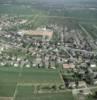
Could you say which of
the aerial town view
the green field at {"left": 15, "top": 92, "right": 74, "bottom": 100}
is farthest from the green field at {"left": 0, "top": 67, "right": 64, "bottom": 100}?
the green field at {"left": 15, "top": 92, "right": 74, "bottom": 100}

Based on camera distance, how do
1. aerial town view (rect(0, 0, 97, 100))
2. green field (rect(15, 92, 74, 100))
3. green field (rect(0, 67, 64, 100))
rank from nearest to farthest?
green field (rect(15, 92, 74, 100)) < green field (rect(0, 67, 64, 100)) < aerial town view (rect(0, 0, 97, 100))

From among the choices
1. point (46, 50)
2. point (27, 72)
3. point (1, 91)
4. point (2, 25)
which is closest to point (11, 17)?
point (2, 25)

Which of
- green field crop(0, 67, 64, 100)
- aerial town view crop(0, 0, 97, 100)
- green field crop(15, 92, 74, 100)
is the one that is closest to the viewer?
green field crop(15, 92, 74, 100)

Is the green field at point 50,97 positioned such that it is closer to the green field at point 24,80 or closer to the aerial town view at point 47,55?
the aerial town view at point 47,55

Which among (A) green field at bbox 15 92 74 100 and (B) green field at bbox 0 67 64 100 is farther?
(B) green field at bbox 0 67 64 100

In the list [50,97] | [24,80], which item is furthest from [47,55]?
[50,97]

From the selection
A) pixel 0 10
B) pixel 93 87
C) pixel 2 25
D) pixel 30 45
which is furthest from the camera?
pixel 0 10

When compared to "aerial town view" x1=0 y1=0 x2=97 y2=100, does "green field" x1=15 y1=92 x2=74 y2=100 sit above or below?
below

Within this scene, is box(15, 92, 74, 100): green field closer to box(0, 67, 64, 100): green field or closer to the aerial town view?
the aerial town view

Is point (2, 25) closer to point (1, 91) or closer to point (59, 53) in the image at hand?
point (59, 53)
